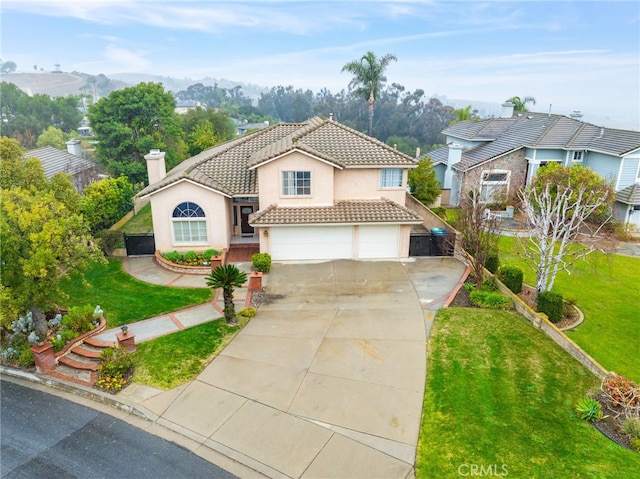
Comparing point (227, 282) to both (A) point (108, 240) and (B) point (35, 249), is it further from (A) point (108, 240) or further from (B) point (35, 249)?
(A) point (108, 240)

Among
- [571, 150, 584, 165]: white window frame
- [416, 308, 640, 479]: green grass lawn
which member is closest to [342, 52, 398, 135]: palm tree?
[571, 150, 584, 165]: white window frame

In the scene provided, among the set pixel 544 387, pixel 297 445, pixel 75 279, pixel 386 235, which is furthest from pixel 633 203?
pixel 75 279

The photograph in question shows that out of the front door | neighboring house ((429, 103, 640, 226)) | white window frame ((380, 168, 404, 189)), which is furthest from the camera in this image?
neighboring house ((429, 103, 640, 226))

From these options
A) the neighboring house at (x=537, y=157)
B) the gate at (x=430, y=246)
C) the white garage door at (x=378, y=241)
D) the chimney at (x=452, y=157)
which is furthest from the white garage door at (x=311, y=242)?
the chimney at (x=452, y=157)

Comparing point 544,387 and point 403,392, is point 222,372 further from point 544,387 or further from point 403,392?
point 544,387

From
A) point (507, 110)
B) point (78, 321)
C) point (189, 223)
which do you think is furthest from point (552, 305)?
point (507, 110)

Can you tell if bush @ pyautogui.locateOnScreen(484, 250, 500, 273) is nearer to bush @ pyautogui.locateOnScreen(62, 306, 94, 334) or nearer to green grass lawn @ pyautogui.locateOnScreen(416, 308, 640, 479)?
green grass lawn @ pyautogui.locateOnScreen(416, 308, 640, 479)
